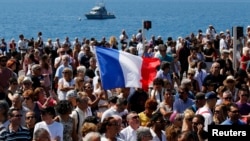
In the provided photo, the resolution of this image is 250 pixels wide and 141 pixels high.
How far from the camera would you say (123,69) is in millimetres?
13359

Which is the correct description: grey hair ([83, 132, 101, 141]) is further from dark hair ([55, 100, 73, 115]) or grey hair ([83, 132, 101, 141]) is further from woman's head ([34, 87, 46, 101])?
woman's head ([34, 87, 46, 101])

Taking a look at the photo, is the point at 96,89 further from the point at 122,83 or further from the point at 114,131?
the point at 114,131

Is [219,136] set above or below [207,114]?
above

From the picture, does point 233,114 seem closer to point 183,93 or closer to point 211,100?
point 211,100

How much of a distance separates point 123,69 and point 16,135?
3612 millimetres

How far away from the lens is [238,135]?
7.22 metres

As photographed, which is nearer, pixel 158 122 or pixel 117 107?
pixel 158 122

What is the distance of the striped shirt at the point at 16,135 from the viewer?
10.2 m

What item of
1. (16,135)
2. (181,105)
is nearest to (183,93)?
(181,105)

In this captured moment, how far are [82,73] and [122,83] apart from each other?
188 centimetres

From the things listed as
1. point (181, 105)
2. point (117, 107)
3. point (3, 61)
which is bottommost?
point (181, 105)

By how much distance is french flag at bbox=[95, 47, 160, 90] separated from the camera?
43.0 ft

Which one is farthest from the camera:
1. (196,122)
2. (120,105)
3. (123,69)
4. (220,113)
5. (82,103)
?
(123,69)

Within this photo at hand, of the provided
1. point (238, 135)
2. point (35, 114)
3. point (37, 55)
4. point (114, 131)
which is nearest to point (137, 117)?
point (114, 131)
